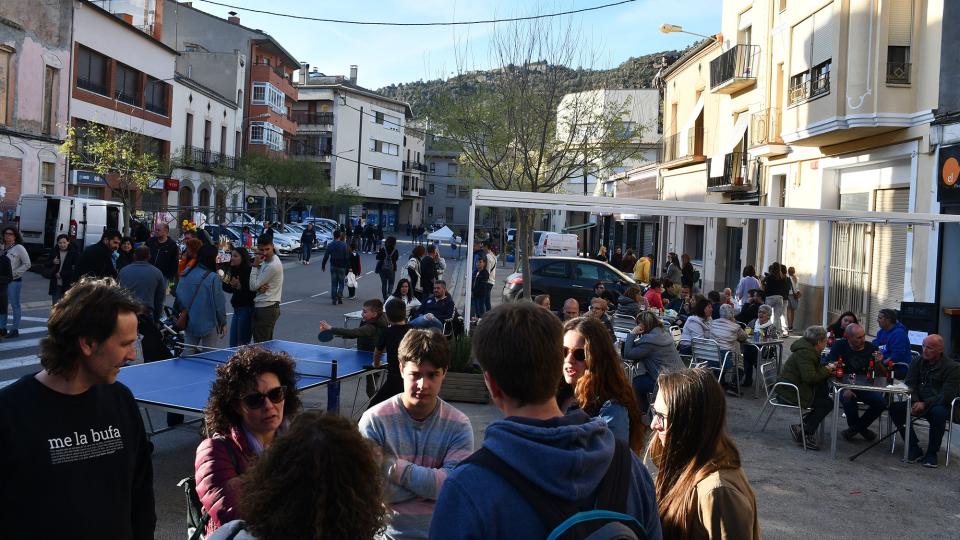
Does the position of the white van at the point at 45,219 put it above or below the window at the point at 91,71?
below

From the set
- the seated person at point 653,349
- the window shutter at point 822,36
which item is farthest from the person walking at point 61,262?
the window shutter at point 822,36

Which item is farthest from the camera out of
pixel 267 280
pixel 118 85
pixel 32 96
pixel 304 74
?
pixel 304 74

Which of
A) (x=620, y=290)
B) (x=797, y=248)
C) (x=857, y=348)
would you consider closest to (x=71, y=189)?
(x=620, y=290)

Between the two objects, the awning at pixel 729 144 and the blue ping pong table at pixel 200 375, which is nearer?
the blue ping pong table at pixel 200 375

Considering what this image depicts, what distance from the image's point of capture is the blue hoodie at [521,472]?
6.49 feet

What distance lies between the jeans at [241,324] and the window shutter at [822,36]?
44.1 ft

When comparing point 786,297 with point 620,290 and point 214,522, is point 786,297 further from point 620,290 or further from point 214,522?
point 214,522

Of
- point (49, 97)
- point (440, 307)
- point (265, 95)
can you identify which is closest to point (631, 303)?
point (440, 307)

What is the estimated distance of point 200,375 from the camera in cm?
676

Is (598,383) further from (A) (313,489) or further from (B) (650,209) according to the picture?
(B) (650,209)

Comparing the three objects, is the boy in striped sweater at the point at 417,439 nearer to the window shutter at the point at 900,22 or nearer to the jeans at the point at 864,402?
the jeans at the point at 864,402

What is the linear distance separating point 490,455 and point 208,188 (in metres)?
48.6

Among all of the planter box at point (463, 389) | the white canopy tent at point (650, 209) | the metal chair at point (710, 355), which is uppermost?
the white canopy tent at point (650, 209)

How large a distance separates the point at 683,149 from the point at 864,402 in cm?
2416
